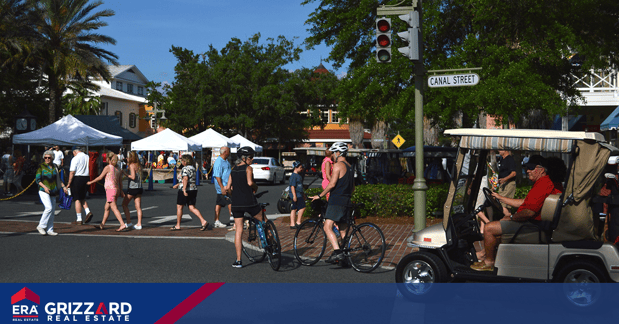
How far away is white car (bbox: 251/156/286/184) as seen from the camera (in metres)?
31.4

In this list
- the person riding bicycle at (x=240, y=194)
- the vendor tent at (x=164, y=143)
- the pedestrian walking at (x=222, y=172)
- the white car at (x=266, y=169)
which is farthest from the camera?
the white car at (x=266, y=169)

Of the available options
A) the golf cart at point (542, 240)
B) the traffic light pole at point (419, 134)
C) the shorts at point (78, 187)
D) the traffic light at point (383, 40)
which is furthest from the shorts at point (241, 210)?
the shorts at point (78, 187)

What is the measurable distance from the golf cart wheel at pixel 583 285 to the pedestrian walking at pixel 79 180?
10884mm

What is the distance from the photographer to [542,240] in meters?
5.93

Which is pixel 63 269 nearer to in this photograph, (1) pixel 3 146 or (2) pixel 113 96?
(1) pixel 3 146

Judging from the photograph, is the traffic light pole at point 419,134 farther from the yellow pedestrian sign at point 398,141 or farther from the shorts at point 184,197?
the yellow pedestrian sign at point 398,141

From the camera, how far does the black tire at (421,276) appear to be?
20.4 feet

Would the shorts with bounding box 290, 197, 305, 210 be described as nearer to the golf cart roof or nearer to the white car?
the golf cart roof

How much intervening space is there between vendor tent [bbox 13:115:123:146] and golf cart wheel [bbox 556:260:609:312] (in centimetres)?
2005

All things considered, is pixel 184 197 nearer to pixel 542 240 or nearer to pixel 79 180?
pixel 79 180

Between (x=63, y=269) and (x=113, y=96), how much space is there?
64452mm

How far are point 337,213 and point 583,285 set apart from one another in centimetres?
328

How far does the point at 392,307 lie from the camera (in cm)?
596

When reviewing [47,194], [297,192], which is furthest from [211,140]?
[47,194]
